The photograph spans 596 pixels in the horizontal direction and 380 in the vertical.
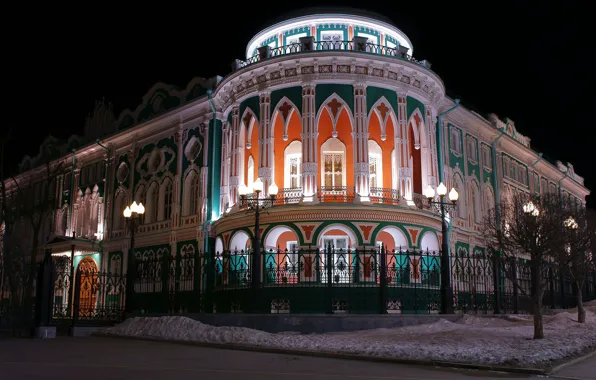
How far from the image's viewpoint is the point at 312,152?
2408 cm

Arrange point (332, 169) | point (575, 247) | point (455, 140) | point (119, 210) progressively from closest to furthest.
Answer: point (575, 247) → point (332, 169) → point (455, 140) → point (119, 210)

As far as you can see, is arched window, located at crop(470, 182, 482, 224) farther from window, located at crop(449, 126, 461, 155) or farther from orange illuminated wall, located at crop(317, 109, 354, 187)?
orange illuminated wall, located at crop(317, 109, 354, 187)

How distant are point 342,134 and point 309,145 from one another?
2.56 metres

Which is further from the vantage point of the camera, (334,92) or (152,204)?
(152,204)

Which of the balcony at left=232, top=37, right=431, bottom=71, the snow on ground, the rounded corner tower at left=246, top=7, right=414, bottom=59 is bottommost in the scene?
the snow on ground

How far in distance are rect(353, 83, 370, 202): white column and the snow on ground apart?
740cm

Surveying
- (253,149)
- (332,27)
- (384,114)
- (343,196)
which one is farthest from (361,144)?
(332,27)

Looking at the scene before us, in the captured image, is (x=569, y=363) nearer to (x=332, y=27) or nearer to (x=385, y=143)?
(x=385, y=143)

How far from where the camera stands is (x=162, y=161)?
33.1 meters

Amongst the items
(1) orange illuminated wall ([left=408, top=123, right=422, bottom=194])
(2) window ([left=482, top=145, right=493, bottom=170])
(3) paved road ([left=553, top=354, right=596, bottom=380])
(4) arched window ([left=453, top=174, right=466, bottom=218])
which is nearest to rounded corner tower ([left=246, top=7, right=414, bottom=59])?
(1) orange illuminated wall ([left=408, top=123, right=422, bottom=194])

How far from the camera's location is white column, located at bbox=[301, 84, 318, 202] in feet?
78.2

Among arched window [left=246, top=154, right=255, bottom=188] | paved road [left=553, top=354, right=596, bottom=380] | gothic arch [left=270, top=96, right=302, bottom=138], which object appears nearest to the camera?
paved road [left=553, top=354, right=596, bottom=380]

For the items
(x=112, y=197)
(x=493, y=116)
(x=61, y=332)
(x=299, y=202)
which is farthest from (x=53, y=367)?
(x=493, y=116)

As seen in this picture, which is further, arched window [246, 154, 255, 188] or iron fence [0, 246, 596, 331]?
arched window [246, 154, 255, 188]
